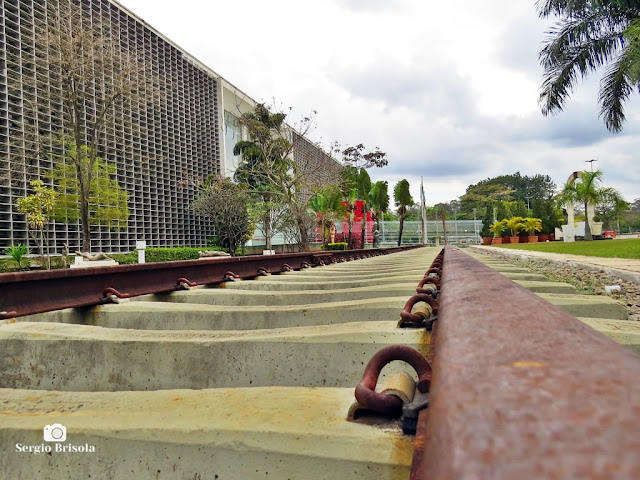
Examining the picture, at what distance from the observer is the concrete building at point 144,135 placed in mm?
14953

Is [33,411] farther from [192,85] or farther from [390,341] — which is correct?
[192,85]

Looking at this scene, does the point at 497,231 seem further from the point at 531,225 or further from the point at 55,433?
the point at 55,433

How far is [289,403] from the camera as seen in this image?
2.88ft

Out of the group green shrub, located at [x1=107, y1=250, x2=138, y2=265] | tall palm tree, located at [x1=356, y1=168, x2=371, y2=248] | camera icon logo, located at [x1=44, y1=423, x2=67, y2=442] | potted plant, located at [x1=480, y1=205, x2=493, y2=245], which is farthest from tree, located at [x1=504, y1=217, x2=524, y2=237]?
camera icon logo, located at [x1=44, y1=423, x2=67, y2=442]

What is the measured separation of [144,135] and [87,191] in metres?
7.75

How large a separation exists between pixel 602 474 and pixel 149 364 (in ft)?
4.41

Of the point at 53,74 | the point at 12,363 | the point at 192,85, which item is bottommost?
the point at 12,363

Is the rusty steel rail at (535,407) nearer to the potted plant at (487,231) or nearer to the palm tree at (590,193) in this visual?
the palm tree at (590,193)

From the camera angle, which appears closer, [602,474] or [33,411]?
[602,474]

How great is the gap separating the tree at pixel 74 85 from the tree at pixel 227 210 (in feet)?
20.8

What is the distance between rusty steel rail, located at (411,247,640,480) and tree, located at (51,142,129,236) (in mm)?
17173

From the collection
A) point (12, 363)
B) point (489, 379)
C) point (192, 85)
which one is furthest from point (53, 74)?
point (489, 379)

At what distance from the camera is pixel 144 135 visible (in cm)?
2223

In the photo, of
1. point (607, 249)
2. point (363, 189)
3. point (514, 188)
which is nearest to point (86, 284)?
point (607, 249)
